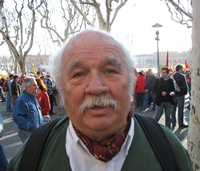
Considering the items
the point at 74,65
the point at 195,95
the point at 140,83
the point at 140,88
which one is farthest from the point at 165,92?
the point at 74,65

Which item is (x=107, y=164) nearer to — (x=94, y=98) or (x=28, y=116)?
(x=94, y=98)

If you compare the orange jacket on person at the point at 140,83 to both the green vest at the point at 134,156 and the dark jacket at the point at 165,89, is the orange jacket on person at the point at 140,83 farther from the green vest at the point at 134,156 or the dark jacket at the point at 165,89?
the green vest at the point at 134,156

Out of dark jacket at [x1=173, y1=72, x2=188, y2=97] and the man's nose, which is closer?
the man's nose

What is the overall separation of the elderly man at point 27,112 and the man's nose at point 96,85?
293 cm

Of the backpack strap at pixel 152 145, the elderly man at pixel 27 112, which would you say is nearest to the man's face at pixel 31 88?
the elderly man at pixel 27 112

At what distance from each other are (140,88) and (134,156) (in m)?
9.92

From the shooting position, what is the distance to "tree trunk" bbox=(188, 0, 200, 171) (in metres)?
3.00

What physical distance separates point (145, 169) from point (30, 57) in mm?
72211

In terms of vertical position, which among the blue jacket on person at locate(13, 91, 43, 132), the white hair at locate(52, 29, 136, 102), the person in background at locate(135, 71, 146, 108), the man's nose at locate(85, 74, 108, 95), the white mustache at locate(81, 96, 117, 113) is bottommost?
the person in background at locate(135, 71, 146, 108)

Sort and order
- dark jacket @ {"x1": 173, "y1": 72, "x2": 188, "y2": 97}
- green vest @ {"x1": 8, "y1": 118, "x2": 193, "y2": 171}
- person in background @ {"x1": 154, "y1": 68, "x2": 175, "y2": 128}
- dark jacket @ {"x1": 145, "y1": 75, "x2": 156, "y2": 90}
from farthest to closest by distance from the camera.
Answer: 1. dark jacket @ {"x1": 145, "y1": 75, "x2": 156, "y2": 90}
2. dark jacket @ {"x1": 173, "y1": 72, "x2": 188, "y2": 97}
3. person in background @ {"x1": 154, "y1": 68, "x2": 175, "y2": 128}
4. green vest @ {"x1": 8, "y1": 118, "x2": 193, "y2": 171}

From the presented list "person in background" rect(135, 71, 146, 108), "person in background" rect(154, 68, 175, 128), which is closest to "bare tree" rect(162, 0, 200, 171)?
"person in background" rect(154, 68, 175, 128)

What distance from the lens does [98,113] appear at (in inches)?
52.5

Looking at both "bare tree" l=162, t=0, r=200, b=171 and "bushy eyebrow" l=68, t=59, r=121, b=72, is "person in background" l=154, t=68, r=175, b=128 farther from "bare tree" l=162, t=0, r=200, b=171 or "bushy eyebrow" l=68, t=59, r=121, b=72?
"bushy eyebrow" l=68, t=59, r=121, b=72

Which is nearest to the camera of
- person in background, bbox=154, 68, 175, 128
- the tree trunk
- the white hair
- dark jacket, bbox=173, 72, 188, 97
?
the white hair
